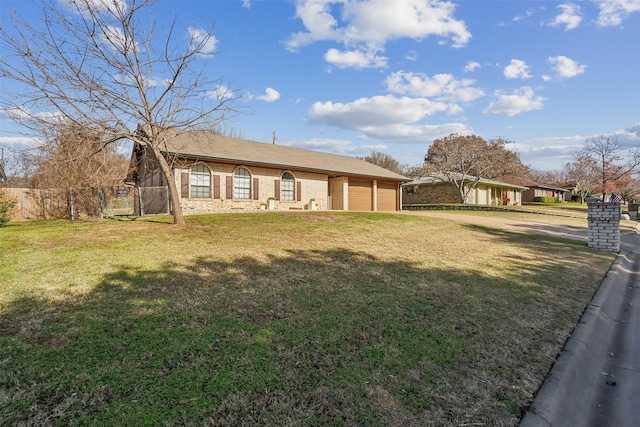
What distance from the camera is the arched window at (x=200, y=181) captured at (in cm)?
1517

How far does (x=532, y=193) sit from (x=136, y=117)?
5775 centimetres

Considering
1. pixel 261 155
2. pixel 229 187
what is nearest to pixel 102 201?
pixel 229 187

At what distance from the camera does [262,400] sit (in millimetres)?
2129

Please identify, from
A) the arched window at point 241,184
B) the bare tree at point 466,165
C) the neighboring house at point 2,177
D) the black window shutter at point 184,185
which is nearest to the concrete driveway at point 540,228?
the arched window at point 241,184

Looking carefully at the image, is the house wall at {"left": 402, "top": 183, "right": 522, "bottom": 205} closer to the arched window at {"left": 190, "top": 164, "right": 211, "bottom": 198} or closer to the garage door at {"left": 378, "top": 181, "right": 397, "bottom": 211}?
the garage door at {"left": 378, "top": 181, "right": 397, "bottom": 211}

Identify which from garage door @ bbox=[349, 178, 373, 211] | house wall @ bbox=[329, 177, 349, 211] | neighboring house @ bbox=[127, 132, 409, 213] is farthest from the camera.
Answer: garage door @ bbox=[349, 178, 373, 211]

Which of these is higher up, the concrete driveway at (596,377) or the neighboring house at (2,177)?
the neighboring house at (2,177)

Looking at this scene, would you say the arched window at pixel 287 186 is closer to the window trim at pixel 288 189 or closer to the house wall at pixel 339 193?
the window trim at pixel 288 189

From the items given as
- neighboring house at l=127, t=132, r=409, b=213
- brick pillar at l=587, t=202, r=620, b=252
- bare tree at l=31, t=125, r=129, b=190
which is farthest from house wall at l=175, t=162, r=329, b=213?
brick pillar at l=587, t=202, r=620, b=252

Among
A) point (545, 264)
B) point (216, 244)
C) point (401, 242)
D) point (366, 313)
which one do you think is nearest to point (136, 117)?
point (216, 244)

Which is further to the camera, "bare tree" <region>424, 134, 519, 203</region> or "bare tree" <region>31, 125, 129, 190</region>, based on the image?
"bare tree" <region>424, 134, 519, 203</region>

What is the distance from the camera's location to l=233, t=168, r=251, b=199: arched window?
16.6 metres

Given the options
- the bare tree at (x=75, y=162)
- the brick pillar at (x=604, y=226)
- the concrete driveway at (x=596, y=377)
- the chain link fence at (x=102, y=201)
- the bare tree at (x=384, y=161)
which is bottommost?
the concrete driveway at (x=596, y=377)

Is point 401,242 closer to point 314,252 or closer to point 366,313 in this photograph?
point 314,252
